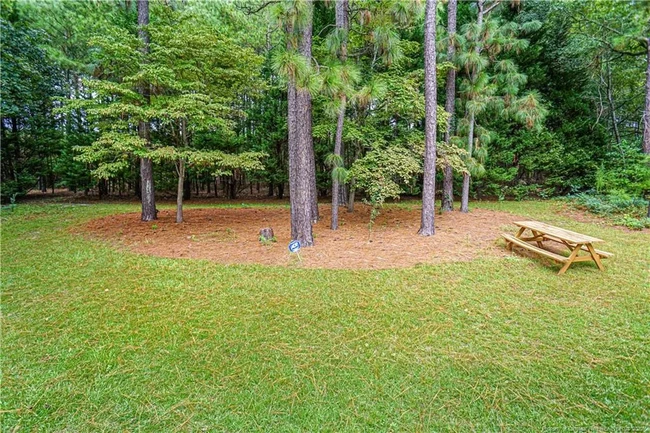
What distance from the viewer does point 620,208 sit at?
7934 millimetres

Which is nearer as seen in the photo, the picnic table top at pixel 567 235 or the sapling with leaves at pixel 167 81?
the picnic table top at pixel 567 235

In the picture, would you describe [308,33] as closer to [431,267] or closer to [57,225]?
[431,267]

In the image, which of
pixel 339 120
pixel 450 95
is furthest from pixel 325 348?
pixel 450 95

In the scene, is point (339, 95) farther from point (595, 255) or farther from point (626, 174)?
point (626, 174)

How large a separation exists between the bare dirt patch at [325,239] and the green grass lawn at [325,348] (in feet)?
1.65

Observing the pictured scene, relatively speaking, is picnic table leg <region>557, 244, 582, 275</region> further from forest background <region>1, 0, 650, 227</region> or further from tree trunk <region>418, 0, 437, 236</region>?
forest background <region>1, 0, 650, 227</region>

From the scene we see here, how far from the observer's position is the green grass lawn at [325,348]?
Result: 189 centimetres

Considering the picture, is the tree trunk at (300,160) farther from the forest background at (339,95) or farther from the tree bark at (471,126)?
the tree bark at (471,126)

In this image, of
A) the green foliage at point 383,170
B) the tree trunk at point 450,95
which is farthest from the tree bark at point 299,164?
the tree trunk at point 450,95

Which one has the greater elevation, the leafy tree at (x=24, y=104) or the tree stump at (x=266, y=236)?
the leafy tree at (x=24, y=104)

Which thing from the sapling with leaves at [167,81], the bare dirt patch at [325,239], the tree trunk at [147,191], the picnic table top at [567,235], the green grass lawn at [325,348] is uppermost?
the sapling with leaves at [167,81]

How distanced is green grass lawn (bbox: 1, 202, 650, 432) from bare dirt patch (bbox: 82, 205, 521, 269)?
503 mm

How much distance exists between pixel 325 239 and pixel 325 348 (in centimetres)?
332

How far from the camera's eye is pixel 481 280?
12.5 ft
